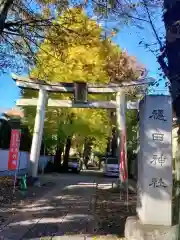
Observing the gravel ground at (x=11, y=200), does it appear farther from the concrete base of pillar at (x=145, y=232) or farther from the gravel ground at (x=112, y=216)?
the concrete base of pillar at (x=145, y=232)

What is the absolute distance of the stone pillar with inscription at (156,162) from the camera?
7.19 metres

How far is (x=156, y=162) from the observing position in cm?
739

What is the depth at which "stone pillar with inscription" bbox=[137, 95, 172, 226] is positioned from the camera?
7.19 meters

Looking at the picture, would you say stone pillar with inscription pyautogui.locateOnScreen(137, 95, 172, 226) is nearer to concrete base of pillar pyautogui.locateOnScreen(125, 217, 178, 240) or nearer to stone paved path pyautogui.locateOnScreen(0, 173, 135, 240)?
concrete base of pillar pyautogui.locateOnScreen(125, 217, 178, 240)

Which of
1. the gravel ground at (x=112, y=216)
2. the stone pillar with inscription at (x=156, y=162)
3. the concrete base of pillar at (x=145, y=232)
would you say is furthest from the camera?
the gravel ground at (x=112, y=216)

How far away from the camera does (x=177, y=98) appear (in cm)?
567

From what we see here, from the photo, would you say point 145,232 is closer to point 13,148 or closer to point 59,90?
point 13,148

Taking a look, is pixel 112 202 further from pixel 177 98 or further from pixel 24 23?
pixel 177 98

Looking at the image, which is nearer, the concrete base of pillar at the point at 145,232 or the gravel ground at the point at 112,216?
the concrete base of pillar at the point at 145,232

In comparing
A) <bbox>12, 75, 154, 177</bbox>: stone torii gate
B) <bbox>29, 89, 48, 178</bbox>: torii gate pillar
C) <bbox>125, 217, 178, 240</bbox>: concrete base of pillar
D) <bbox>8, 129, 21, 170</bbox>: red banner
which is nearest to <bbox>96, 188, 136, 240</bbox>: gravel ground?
<bbox>125, 217, 178, 240</bbox>: concrete base of pillar

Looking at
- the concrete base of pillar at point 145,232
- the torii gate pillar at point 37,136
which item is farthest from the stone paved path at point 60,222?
the torii gate pillar at point 37,136

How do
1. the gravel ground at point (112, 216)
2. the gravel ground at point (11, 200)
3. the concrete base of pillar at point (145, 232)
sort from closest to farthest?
the concrete base of pillar at point (145, 232), the gravel ground at point (112, 216), the gravel ground at point (11, 200)

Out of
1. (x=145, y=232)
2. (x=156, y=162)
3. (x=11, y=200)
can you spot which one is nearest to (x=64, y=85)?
(x=11, y=200)

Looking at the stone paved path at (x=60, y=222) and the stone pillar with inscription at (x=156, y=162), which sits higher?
the stone pillar with inscription at (x=156, y=162)
